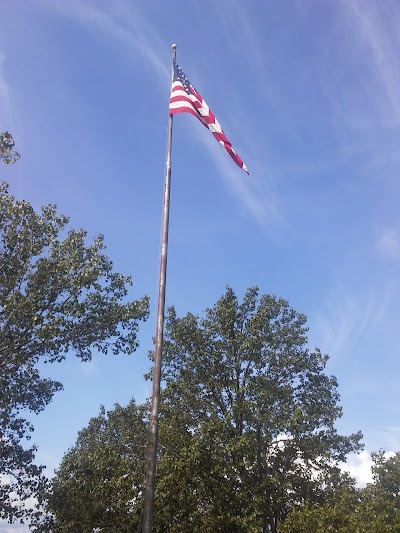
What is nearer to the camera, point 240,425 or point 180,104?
point 180,104

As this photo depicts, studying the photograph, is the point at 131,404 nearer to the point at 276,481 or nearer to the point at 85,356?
the point at 85,356

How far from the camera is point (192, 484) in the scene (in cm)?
2233

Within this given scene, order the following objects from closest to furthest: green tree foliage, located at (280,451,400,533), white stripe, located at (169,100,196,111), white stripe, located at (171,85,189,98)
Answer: white stripe, located at (169,100,196,111), white stripe, located at (171,85,189,98), green tree foliage, located at (280,451,400,533)

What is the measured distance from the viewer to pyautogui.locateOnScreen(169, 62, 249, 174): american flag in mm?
15695

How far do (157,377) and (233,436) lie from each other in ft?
46.3

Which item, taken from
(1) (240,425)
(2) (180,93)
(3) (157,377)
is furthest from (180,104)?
(1) (240,425)

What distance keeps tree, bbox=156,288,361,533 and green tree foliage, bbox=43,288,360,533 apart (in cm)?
6

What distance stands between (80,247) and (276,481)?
15192mm

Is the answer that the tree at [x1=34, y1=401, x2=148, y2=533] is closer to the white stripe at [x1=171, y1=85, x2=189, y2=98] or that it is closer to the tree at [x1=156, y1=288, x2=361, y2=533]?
the tree at [x1=156, y1=288, x2=361, y2=533]

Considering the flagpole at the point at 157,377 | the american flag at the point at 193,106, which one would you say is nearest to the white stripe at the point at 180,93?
the american flag at the point at 193,106

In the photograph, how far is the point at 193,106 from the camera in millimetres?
16203

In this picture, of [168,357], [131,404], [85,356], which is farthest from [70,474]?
[85,356]

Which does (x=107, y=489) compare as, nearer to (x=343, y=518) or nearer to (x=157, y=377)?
(x=343, y=518)

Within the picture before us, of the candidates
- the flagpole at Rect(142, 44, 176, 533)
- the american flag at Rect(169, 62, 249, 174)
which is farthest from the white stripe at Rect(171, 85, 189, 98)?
the flagpole at Rect(142, 44, 176, 533)
